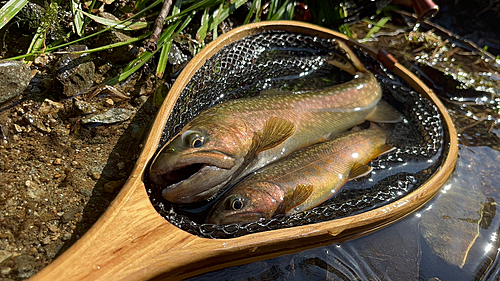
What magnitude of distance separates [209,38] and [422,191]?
324 cm

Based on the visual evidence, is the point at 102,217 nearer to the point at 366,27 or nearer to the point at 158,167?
the point at 158,167

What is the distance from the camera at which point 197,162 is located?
8.70 feet

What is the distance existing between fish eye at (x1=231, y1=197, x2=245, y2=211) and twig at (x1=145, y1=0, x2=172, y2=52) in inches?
77.0

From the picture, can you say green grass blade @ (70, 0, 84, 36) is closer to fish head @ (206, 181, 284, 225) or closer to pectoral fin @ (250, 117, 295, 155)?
pectoral fin @ (250, 117, 295, 155)

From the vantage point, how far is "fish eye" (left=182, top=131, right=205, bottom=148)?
2.69m

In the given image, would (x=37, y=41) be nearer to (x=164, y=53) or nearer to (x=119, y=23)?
(x=119, y=23)

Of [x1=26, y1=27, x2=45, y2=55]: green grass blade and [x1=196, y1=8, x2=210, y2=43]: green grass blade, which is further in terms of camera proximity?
[x1=196, y1=8, x2=210, y2=43]: green grass blade

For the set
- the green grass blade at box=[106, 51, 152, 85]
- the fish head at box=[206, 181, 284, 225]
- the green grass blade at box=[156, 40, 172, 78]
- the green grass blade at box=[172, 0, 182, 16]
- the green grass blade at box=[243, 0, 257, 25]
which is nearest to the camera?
the fish head at box=[206, 181, 284, 225]

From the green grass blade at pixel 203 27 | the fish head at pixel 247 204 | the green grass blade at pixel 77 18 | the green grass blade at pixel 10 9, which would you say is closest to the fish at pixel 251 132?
the fish head at pixel 247 204

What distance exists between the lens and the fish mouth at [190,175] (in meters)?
2.55

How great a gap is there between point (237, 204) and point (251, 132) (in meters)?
0.66

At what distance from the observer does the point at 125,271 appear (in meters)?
2.12

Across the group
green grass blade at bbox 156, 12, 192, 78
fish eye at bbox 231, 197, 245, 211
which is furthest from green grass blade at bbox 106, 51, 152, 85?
fish eye at bbox 231, 197, 245, 211

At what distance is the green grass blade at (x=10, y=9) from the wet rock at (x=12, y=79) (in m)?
0.41
